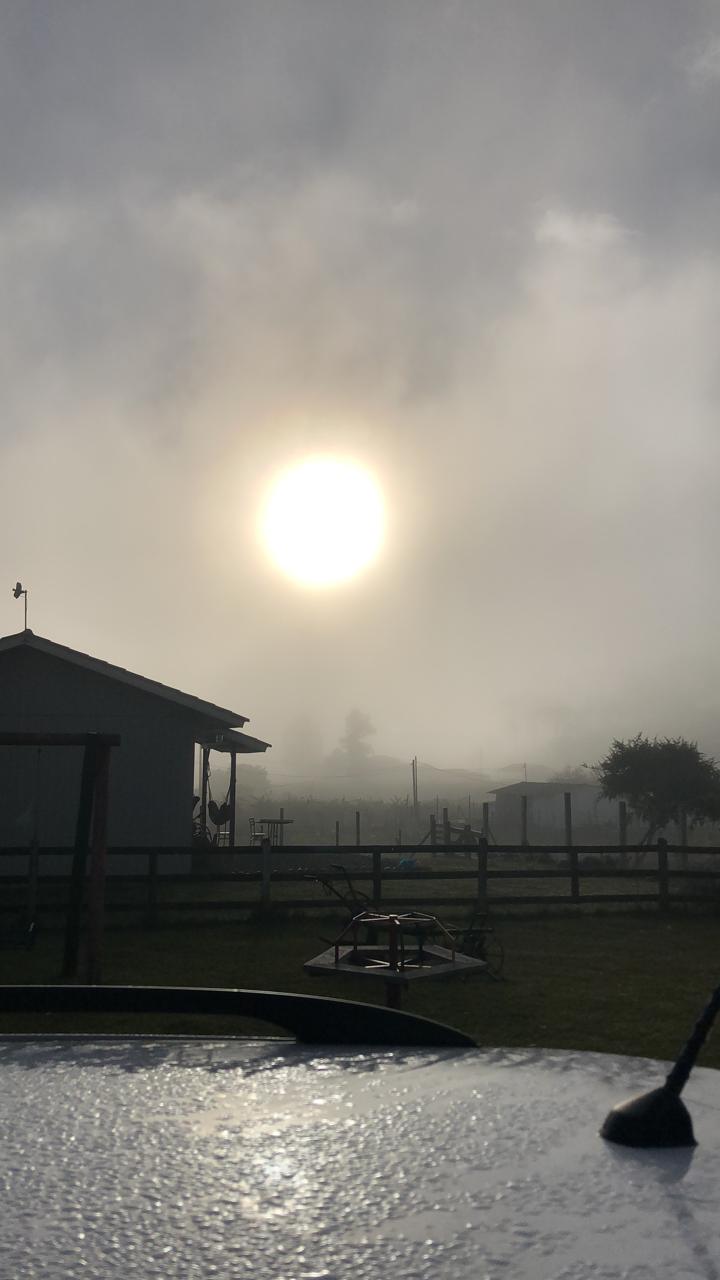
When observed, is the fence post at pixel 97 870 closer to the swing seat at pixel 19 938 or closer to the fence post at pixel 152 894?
the swing seat at pixel 19 938

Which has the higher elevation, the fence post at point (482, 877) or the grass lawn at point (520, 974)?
the fence post at point (482, 877)

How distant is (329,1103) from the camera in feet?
6.37

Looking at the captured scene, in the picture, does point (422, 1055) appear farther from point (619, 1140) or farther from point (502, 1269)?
point (502, 1269)

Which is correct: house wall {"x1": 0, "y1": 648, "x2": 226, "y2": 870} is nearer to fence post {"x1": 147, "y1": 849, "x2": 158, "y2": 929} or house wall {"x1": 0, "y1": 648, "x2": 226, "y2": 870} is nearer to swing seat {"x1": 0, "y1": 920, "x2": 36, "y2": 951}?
fence post {"x1": 147, "y1": 849, "x2": 158, "y2": 929}

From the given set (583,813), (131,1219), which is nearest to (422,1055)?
(131,1219)

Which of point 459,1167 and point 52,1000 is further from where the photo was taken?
point 52,1000

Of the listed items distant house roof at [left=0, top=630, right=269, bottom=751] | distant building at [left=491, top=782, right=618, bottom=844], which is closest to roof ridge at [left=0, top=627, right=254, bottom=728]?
distant house roof at [left=0, top=630, right=269, bottom=751]

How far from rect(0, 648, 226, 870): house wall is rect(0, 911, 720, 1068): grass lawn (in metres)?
4.83

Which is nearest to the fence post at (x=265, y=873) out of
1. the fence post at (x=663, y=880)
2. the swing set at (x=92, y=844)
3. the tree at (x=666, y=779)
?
the swing set at (x=92, y=844)

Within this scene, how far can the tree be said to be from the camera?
36.4 metres

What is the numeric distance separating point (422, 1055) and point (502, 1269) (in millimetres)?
1139

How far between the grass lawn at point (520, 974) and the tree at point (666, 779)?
861 inches

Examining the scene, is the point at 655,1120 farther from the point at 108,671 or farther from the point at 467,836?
the point at 467,836

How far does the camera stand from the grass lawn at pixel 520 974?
6.94 meters
